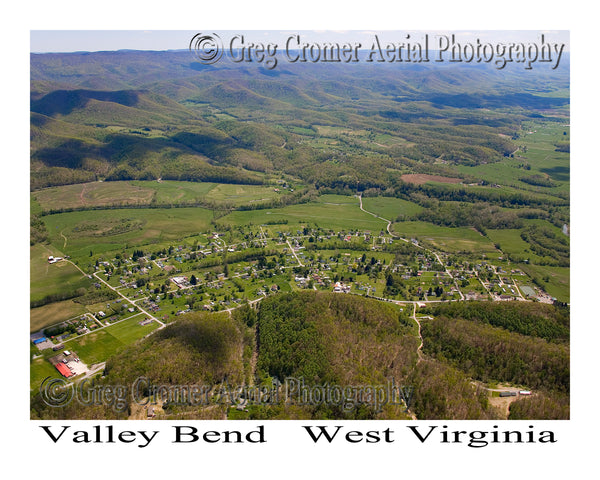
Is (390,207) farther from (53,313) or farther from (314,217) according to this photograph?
(53,313)

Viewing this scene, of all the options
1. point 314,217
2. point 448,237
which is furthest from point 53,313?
point 448,237

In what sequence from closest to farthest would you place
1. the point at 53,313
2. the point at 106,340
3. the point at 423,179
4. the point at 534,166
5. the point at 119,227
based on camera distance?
the point at 106,340, the point at 53,313, the point at 119,227, the point at 423,179, the point at 534,166

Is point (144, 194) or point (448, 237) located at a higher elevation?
point (144, 194)

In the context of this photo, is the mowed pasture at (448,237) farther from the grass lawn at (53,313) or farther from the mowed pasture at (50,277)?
the grass lawn at (53,313)

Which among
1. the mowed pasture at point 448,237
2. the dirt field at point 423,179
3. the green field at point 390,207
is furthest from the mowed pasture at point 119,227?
the dirt field at point 423,179

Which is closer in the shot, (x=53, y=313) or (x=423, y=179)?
(x=53, y=313)
